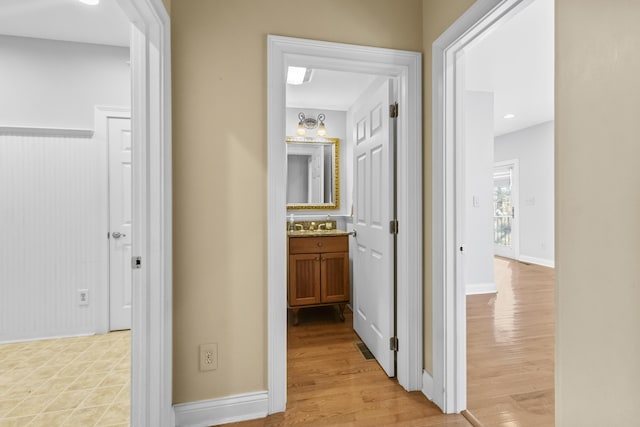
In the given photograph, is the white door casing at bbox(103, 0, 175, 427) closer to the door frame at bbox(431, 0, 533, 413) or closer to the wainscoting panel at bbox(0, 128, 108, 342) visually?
the door frame at bbox(431, 0, 533, 413)

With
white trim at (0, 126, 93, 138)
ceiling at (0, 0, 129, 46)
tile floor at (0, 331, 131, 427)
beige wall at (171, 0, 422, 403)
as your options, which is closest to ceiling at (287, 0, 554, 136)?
beige wall at (171, 0, 422, 403)

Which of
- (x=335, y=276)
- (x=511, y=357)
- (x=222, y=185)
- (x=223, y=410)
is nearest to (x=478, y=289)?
(x=511, y=357)

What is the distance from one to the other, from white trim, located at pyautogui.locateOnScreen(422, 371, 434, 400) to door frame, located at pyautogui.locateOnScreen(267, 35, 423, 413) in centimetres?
3

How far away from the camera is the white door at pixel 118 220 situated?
2783 mm

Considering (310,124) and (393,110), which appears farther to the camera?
(310,124)

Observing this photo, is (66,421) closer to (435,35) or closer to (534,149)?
(435,35)

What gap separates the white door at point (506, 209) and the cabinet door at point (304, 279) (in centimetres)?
475

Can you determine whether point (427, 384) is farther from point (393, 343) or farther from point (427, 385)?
point (393, 343)

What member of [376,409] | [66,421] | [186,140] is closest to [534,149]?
[376,409]

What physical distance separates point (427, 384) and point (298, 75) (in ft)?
8.03

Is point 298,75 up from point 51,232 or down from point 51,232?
up

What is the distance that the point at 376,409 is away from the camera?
1745 mm

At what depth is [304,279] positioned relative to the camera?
Result: 9.89 ft

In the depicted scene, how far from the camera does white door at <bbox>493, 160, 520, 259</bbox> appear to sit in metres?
6.27
